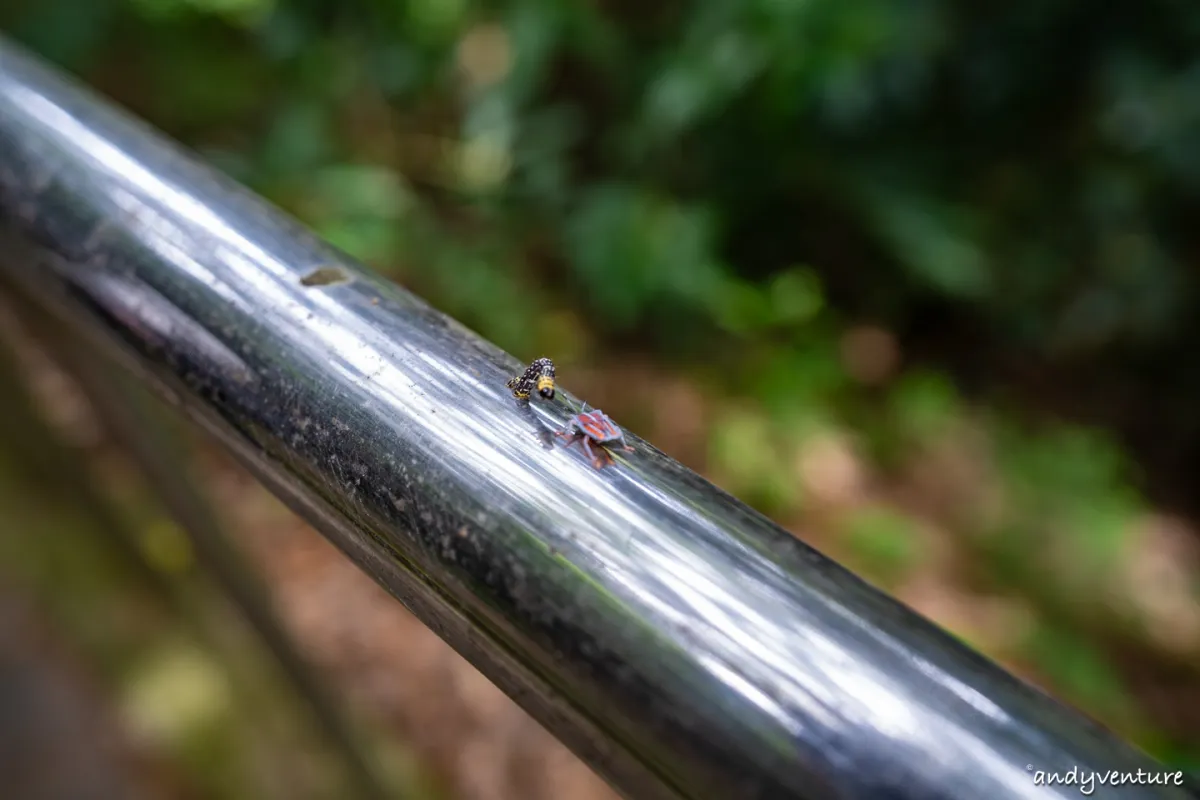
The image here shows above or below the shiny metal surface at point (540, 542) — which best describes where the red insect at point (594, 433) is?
above

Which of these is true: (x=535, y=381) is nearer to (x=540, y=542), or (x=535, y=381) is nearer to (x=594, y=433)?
(x=594, y=433)

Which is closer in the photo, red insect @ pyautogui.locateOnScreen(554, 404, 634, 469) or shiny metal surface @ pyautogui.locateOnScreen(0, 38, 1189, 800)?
shiny metal surface @ pyautogui.locateOnScreen(0, 38, 1189, 800)

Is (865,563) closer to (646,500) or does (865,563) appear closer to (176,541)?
(176,541)

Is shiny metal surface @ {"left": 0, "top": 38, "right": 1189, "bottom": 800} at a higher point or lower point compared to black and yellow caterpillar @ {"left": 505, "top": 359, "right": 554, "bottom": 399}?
lower

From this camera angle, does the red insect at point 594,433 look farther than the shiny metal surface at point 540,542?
Yes

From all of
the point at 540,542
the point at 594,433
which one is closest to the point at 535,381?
the point at 594,433
